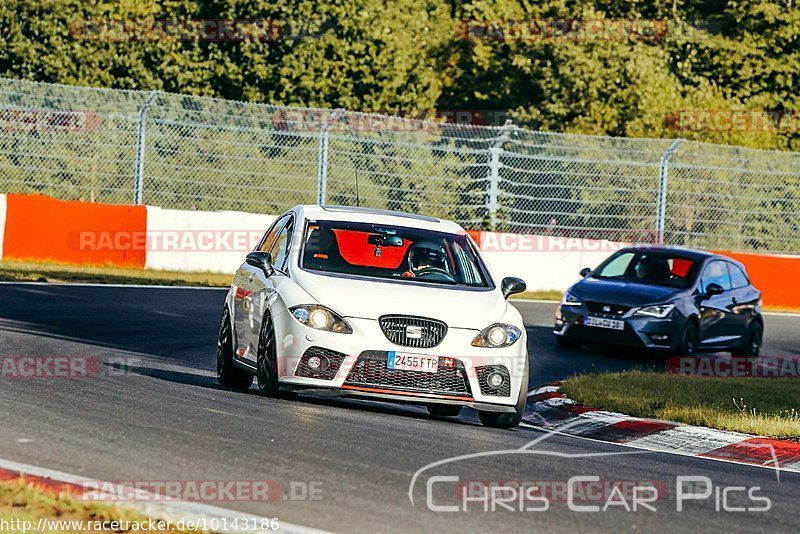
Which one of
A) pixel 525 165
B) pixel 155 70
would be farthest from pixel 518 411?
pixel 155 70

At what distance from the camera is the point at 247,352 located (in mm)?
11633

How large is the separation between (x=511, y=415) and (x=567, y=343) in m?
A: 8.02

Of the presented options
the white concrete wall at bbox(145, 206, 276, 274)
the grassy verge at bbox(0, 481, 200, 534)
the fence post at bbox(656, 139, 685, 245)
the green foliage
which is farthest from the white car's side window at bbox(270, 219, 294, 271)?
the green foliage

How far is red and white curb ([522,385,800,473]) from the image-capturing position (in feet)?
35.7

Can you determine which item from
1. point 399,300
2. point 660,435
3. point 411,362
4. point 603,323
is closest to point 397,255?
point 399,300

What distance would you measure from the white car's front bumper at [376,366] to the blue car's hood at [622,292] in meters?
7.87

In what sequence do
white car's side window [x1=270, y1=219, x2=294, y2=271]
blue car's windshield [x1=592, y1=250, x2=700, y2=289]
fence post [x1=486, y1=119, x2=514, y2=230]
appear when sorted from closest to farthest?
white car's side window [x1=270, y1=219, x2=294, y2=271] → blue car's windshield [x1=592, y1=250, x2=700, y2=289] → fence post [x1=486, y1=119, x2=514, y2=230]

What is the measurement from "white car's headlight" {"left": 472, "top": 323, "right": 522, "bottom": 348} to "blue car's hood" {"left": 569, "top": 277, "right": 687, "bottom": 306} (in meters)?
7.58

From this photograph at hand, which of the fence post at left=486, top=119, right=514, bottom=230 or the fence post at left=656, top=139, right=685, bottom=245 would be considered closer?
the fence post at left=486, top=119, right=514, bottom=230

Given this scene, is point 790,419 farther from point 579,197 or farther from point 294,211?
point 579,197

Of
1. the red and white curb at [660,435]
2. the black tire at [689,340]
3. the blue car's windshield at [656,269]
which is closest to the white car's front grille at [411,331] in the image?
the red and white curb at [660,435]

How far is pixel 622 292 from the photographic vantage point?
1847 cm

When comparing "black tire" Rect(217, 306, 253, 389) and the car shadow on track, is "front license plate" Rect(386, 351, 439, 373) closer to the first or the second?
the car shadow on track

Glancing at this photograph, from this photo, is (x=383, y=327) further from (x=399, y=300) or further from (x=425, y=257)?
(x=425, y=257)
